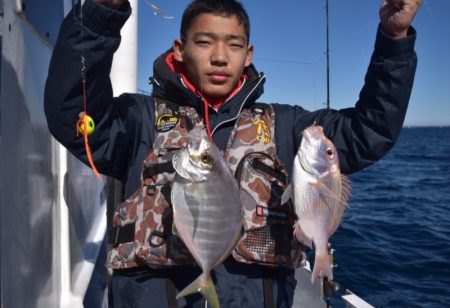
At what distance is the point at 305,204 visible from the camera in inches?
91.7

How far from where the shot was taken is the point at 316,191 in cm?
234

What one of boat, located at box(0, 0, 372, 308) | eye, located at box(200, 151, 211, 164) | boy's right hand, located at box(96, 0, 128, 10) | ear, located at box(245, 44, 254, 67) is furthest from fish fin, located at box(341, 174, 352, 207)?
boy's right hand, located at box(96, 0, 128, 10)

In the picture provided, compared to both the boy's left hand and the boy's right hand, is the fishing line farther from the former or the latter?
the boy's left hand

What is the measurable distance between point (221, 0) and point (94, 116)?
1.24 m

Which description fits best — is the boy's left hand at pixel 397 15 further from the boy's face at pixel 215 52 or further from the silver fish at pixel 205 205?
the silver fish at pixel 205 205

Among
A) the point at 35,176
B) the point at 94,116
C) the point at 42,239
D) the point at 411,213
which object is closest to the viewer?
the point at 94,116

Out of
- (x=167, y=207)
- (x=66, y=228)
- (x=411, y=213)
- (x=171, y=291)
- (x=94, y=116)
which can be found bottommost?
(x=411, y=213)

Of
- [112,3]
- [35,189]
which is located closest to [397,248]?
[35,189]

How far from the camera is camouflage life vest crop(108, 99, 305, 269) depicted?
2412 mm

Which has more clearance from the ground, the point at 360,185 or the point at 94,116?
the point at 94,116

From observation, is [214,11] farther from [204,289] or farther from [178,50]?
[204,289]

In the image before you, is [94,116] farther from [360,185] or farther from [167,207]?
[360,185]

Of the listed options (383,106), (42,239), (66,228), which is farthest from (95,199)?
(383,106)

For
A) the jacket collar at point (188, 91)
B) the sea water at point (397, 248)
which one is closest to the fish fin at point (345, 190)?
the jacket collar at point (188, 91)
